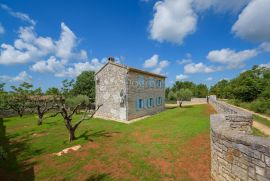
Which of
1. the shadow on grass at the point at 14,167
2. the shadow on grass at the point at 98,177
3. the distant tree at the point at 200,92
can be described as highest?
the distant tree at the point at 200,92

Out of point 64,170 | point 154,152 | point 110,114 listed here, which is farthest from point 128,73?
point 64,170

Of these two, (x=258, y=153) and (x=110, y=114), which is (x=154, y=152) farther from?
(x=110, y=114)

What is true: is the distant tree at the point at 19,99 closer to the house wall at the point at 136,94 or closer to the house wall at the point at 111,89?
the house wall at the point at 111,89

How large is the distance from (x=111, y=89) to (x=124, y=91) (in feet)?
7.20

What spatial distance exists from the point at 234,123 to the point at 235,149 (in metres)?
4.36

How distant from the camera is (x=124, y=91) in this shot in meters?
15.7

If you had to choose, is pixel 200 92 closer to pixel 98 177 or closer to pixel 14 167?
pixel 98 177

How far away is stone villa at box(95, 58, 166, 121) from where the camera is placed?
15.8 metres

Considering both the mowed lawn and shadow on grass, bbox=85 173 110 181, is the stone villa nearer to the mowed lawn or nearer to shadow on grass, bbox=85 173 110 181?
the mowed lawn

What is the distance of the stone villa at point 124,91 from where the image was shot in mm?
15750

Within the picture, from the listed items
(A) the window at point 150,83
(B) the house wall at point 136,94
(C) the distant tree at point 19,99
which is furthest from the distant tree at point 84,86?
(B) the house wall at point 136,94

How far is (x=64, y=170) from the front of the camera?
5.95 m

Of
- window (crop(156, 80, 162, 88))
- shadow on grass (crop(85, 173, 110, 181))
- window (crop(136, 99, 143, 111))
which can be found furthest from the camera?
window (crop(156, 80, 162, 88))

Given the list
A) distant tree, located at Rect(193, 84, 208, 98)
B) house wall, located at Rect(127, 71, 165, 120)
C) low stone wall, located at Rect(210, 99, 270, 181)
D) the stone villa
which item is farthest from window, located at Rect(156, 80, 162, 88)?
distant tree, located at Rect(193, 84, 208, 98)
